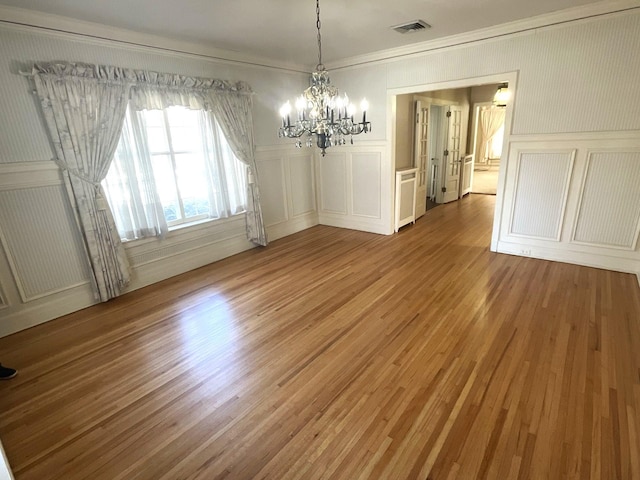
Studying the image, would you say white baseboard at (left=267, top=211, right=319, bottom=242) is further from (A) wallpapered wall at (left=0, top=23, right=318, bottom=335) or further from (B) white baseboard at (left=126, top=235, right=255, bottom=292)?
(A) wallpapered wall at (left=0, top=23, right=318, bottom=335)

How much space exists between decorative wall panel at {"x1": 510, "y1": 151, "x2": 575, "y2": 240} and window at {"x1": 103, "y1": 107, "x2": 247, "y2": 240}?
146 inches

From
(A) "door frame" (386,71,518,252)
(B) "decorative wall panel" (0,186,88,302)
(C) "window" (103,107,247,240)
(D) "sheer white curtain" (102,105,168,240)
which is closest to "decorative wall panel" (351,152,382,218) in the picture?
(A) "door frame" (386,71,518,252)

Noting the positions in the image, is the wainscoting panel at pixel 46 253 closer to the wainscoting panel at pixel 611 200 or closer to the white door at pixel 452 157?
the wainscoting panel at pixel 611 200

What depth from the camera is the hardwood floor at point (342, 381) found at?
1728 mm

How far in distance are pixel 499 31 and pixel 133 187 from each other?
179 inches

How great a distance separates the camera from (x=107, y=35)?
3.26 meters

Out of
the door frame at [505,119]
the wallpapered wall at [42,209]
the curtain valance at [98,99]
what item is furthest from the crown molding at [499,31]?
the curtain valance at [98,99]

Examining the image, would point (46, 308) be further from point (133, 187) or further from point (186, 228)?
point (186, 228)

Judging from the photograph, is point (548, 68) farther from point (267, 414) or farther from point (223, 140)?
point (267, 414)

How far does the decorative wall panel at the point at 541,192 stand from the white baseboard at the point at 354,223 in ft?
6.35

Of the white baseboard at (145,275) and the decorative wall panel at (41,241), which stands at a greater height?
the decorative wall panel at (41,241)

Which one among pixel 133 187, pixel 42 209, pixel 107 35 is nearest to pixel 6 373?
pixel 42 209

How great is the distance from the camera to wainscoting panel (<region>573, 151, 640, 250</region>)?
3498 millimetres

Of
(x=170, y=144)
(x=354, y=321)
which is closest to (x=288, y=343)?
(x=354, y=321)
